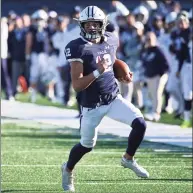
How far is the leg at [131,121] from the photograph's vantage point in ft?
33.1

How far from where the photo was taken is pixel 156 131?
650 inches

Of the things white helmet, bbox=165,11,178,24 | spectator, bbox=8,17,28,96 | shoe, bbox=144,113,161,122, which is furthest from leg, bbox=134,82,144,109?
spectator, bbox=8,17,28,96

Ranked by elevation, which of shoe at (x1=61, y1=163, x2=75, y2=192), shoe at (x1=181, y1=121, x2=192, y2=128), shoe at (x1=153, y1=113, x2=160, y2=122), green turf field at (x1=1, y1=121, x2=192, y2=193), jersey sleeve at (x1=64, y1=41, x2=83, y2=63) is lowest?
shoe at (x1=153, y1=113, x2=160, y2=122)

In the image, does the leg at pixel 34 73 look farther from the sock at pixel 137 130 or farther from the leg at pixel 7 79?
the sock at pixel 137 130

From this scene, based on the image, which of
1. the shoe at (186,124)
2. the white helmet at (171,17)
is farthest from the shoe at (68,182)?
the white helmet at (171,17)

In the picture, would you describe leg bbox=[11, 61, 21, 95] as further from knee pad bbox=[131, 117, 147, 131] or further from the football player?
knee pad bbox=[131, 117, 147, 131]

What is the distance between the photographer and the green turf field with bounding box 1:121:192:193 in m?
10.3

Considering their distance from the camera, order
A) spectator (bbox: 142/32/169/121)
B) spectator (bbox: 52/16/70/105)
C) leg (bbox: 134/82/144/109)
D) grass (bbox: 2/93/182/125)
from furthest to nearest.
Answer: spectator (bbox: 52/16/70/105), leg (bbox: 134/82/144/109), grass (bbox: 2/93/182/125), spectator (bbox: 142/32/169/121)

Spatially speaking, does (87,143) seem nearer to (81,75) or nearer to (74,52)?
(81,75)

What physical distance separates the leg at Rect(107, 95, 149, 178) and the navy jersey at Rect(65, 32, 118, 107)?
101mm

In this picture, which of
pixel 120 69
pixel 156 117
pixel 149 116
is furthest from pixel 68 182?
pixel 149 116

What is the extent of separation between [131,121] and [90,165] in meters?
2.06

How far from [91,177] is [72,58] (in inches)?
59.8

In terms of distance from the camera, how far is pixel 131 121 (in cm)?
1011
